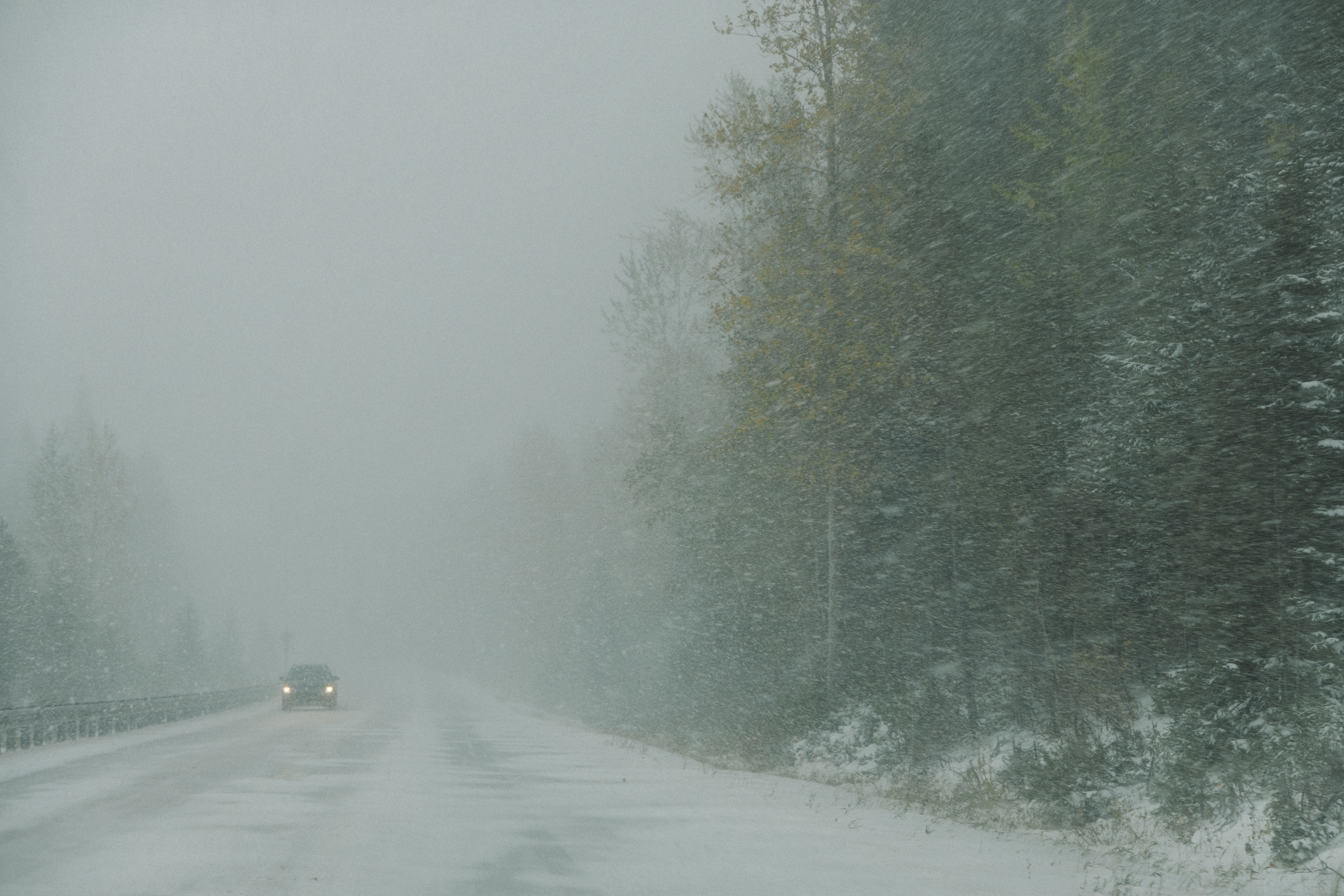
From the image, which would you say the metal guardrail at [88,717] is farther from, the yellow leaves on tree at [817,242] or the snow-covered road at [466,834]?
the yellow leaves on tree at [817,242]

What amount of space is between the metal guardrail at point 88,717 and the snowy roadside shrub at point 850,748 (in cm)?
1561

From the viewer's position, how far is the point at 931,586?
18.2 meters

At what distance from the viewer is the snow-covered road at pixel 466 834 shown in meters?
7.18

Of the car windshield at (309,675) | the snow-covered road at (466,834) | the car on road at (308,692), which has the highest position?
the snow-covered road at (466,834)

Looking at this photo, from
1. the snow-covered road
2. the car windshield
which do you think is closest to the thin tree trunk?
the snow-covered road

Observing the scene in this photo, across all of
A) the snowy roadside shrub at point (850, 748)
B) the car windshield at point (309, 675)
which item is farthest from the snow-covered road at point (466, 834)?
the car windshield at point (309, 675)

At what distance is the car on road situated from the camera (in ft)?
121

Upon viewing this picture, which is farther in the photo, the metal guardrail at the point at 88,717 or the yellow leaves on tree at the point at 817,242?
the metal guardrail at the point at 88,717

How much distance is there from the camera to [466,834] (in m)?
9.34

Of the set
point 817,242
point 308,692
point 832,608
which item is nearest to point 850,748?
point 832,608

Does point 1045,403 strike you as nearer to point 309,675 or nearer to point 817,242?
point 817,242

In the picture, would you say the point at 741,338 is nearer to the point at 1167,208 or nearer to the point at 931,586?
the point at 931,586

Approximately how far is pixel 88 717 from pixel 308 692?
12.5 metres

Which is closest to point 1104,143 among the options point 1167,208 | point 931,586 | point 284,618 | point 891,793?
point 1167,208
